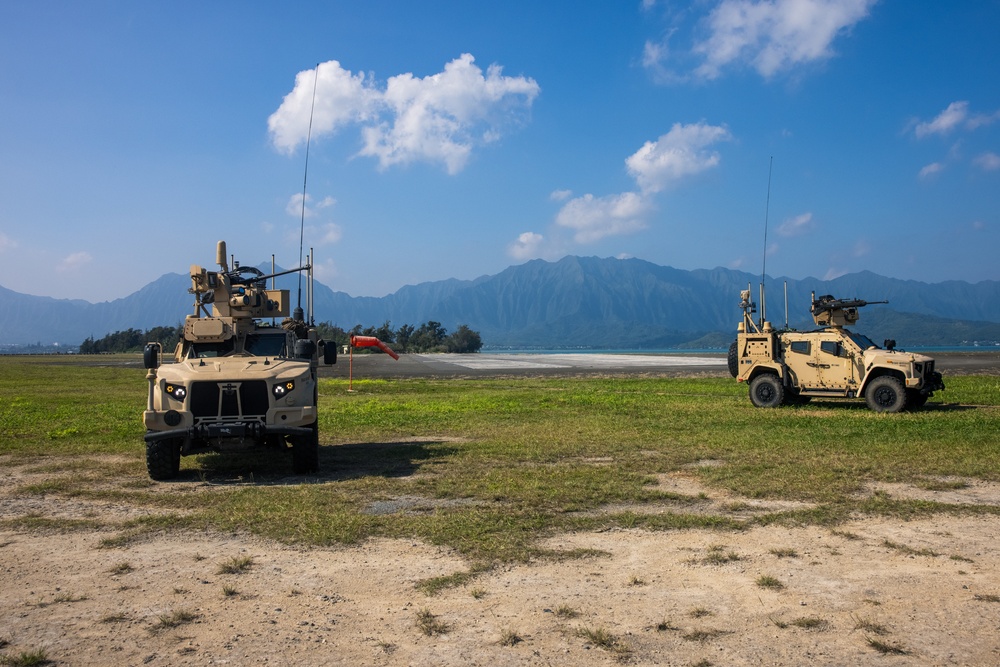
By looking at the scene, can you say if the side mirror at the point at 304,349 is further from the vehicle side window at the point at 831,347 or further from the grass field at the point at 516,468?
the vehicle side window at the point at 831,347

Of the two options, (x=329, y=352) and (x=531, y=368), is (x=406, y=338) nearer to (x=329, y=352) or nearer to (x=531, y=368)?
(x=531, y=368)

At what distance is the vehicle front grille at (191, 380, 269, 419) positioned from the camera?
1053 centimetres

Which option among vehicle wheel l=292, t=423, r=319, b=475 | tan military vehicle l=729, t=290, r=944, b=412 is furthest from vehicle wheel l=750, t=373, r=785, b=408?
vehicle wheel l=292, t=423, r=319, b=475

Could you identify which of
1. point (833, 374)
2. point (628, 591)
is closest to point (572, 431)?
point (833, 374)

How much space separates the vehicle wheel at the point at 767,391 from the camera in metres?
20.9

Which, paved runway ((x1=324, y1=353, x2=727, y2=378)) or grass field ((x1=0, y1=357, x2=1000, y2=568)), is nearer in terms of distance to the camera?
grass field ((x1=0, y1=357, x2=1000, y2=568))

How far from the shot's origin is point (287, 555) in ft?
22.1

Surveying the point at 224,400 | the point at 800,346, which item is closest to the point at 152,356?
the point at 224,400

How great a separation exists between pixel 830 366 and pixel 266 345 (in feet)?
48.9

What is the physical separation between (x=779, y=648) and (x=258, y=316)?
34.9 ft

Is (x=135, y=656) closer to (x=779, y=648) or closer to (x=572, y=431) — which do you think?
(x=779, y=648)

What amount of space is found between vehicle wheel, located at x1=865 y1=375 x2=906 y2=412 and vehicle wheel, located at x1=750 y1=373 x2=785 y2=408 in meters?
2.18

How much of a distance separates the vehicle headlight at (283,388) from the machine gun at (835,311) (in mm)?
15222

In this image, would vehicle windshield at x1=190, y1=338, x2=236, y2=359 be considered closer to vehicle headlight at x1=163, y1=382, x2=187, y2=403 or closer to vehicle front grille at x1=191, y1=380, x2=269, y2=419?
vehicle headlight at x1=163, y1=382, x2=187, y2=403
